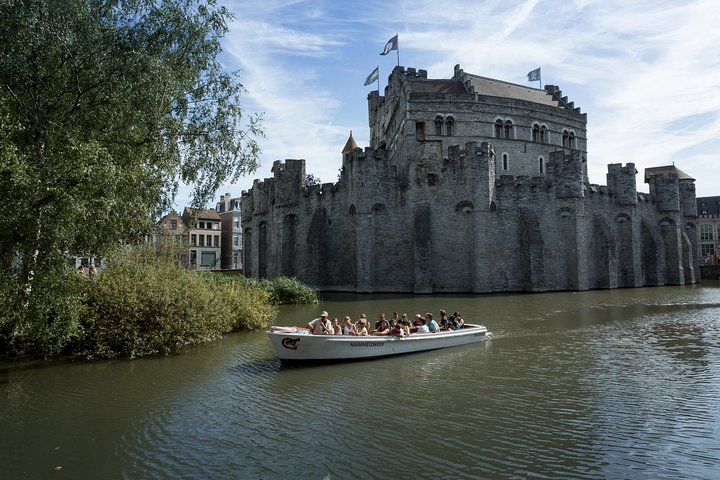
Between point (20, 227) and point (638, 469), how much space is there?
12.3 meters

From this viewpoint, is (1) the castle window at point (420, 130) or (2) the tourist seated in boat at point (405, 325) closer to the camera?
(2) the tourist seated in boat at point (405, 325)

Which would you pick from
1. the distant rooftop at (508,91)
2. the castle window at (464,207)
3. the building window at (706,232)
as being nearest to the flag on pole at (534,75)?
the distant rooftop at (508,91)

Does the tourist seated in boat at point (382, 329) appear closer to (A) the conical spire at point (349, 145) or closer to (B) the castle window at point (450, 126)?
(B) the castle window at point (450, 126)

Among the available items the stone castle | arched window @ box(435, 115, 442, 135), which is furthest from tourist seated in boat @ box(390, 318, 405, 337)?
arched window @ box(435, 115, 442, 135)

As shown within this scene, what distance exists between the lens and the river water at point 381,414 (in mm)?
6691

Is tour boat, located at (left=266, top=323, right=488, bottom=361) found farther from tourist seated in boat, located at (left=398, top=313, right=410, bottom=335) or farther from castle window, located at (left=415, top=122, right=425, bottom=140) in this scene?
castle window, located at (left=415, top=122, right=425, bottom=140)

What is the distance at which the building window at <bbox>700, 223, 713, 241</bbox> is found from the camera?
2923 inches

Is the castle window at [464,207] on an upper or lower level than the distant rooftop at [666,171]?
lower

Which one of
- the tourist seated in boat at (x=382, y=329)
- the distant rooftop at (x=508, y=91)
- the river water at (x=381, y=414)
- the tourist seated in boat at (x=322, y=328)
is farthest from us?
the distant rooftop at (x=508, y=91)

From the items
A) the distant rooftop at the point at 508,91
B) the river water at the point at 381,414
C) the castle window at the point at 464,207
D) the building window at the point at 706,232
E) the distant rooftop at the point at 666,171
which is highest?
the distant rooftop at the point at 508,91

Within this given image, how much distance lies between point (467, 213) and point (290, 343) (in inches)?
907

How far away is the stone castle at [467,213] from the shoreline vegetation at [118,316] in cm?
1960

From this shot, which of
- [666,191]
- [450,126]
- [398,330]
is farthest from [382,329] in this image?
[666,191]

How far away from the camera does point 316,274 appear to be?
119 feet
